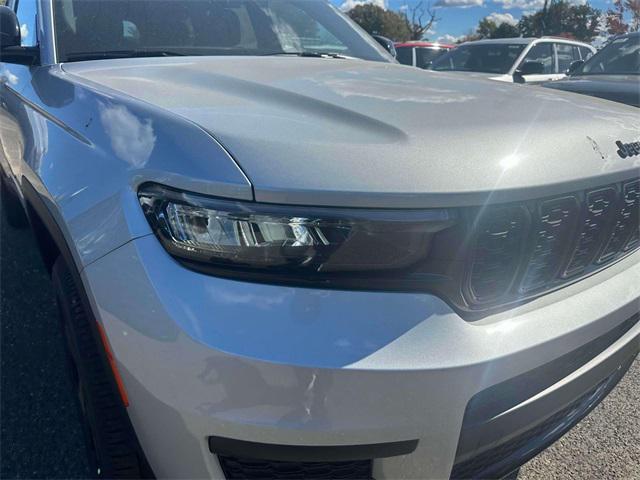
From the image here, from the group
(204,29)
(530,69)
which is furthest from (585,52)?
(204,29)

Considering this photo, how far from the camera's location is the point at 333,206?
1263mm

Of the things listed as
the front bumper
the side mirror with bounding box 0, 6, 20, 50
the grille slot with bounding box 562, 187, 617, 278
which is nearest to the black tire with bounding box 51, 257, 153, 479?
the front bumper

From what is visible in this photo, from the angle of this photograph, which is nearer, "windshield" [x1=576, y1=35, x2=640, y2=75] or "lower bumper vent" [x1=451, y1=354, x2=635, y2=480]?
"lower bumper vent" [x1=451, y1=354, x2=635, y2=480]

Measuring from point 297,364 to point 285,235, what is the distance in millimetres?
298

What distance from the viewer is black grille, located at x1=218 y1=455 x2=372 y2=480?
1.30 m

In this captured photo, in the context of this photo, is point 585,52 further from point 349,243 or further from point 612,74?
point 349,243

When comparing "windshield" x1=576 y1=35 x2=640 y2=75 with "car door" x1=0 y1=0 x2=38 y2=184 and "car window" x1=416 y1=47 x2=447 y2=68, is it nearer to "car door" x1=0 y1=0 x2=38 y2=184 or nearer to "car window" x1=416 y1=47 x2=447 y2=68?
"car door" x1=0 y1=0 x2=38 y2=184

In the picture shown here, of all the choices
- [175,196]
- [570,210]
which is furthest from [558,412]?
[175,196]

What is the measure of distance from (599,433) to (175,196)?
204cm

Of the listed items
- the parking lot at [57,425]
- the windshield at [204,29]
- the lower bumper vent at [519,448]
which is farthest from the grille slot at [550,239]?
the windshield at [204,29]

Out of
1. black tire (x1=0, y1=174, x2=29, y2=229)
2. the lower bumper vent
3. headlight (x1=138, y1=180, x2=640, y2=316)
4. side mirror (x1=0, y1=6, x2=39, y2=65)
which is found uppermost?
side mirror (x1=0, y1=6, x2=39, y2=65)

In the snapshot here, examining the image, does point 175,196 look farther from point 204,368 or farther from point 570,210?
point 570,210

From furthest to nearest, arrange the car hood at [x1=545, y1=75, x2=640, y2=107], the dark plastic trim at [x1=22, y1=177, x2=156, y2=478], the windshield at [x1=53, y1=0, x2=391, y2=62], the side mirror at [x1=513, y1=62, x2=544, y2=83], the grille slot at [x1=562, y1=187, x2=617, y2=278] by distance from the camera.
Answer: the side mirror at [x1=513, y1=62, x2=544, y2=83] < the car hood at [x1=545, y1=75, x2=640, y2=107] < the windshield at [x1=53, y1=0, x2=391, y2=62] < the grille slot at [x1=562, y1=187, x2=617, y2=278] < the dark plastic trim at [x1=22, y1=177, x2=156, y2=478]

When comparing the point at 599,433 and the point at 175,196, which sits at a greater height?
the point at 175,196
